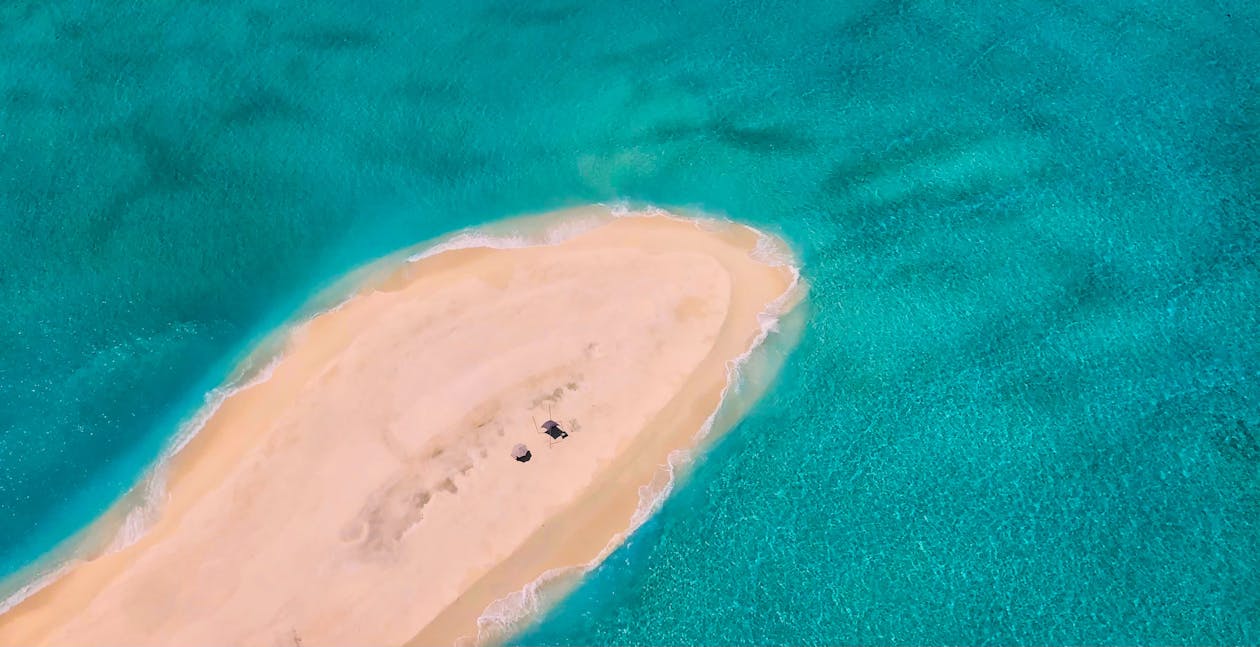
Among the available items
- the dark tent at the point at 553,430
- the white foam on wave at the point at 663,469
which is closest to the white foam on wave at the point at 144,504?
the dark tent at the point at 553,430

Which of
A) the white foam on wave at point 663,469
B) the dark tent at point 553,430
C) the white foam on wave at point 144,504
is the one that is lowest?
the white foam on wave at point 663,469

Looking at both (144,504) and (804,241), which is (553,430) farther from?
(144,504)

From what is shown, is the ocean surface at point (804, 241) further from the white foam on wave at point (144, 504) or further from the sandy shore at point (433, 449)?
the sandy shore at point (433, 449)

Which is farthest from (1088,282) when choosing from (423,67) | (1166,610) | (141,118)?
(141,118)

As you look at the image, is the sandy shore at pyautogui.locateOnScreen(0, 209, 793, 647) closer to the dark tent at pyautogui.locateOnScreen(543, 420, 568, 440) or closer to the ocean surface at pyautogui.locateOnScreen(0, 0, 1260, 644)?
the dark tent at pyautogui.locateOnScreen(543, 420, 568, 440)

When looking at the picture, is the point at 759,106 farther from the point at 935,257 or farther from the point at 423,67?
the point at 423,67

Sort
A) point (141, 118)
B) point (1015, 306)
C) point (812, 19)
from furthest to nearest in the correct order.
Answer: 1. point (812, 19)
2. point (141, 118)
3. point (1015, 306)
